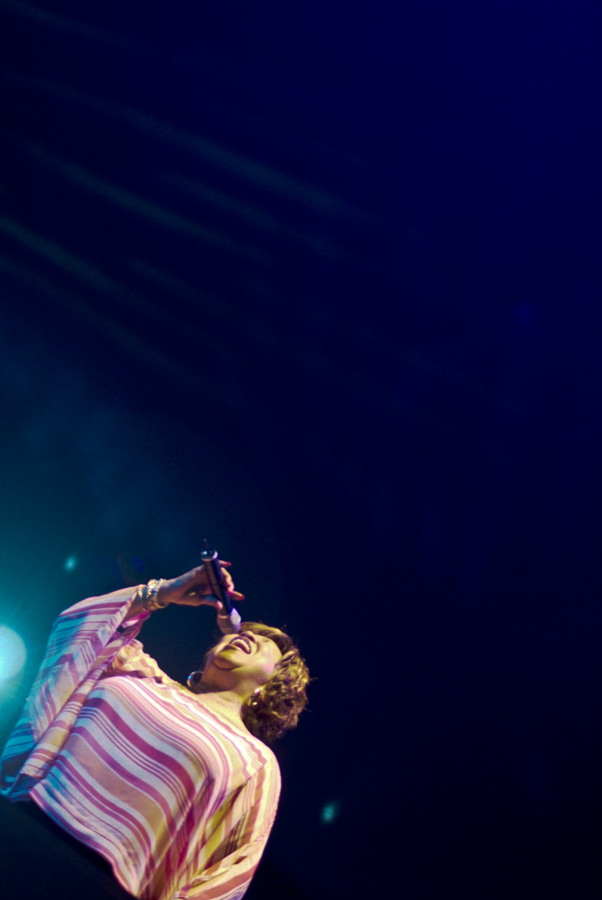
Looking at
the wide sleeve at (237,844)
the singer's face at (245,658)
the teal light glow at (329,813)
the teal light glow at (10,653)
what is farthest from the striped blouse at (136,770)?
the teal light glow at (329,813)

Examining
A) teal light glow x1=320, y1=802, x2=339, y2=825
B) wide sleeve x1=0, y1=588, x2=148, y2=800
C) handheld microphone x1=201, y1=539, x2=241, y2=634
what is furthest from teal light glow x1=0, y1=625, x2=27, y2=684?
teal light glow x1=320, y1=802, x2=339, y2=825

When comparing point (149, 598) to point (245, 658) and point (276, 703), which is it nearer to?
point (245, 658)

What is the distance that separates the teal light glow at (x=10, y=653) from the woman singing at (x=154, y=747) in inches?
12.3

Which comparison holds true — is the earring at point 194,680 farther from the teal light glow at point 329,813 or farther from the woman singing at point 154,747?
the teal light glow at point 329,813

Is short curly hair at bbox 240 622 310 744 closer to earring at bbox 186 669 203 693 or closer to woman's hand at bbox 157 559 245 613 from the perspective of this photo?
earring at bbox 186 669 203 693

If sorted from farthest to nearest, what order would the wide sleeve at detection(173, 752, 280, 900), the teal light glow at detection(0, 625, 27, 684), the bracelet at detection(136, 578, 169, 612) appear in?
the teal light glow at detection(0, 625, 27, 684) < the bracelet at detection(136, 578, 169, 612) < the wide sleeve at detection(173, 752, 280, 900)

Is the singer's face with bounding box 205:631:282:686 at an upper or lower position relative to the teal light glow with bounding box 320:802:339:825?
upper

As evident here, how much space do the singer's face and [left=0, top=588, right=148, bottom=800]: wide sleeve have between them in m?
0.22

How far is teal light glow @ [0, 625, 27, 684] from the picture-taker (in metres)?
1.39

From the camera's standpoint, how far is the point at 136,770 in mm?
1016

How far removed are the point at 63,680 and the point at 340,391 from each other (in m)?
1.06

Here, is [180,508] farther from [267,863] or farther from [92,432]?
[267,863]

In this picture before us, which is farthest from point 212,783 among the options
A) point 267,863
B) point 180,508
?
point 267,863

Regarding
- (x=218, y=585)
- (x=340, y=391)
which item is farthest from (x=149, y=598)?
(x=340, y=391)
